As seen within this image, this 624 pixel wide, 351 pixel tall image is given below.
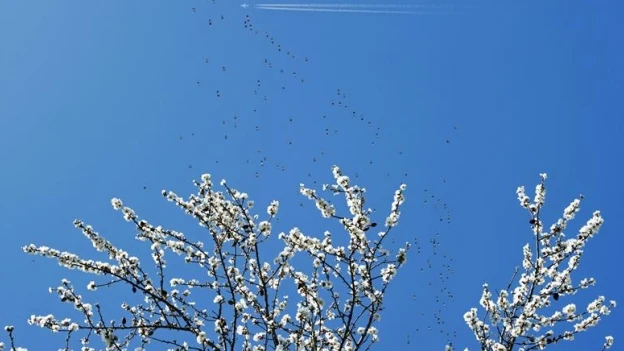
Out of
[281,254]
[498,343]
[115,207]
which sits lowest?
[498,343]

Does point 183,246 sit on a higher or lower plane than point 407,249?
higher

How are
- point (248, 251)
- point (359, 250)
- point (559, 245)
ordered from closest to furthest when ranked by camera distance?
point (359, 250) → point (248, 251) → point (559, 245)

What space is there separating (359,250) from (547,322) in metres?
2.80

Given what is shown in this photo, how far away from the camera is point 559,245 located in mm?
6852

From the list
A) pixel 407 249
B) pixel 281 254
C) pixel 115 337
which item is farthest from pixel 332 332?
pixel 115 337

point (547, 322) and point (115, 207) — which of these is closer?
point (115, 207)

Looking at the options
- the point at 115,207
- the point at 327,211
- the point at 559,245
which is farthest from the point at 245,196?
the point at 559,245

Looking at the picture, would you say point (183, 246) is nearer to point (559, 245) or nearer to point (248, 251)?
point (248, 251)

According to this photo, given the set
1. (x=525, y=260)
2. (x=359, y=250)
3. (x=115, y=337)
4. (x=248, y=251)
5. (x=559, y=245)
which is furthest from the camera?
(x=525, y=260)

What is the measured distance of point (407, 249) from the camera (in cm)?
577

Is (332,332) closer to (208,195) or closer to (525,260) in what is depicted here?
(208,195)

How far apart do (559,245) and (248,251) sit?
3802mm

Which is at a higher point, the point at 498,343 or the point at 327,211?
the point at 327,211

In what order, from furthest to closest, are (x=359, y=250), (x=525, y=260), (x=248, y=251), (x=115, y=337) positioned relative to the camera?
(x=525, y=260) → (x=248, y=251) → (x=359, y=250) → (x=115, y=337)
